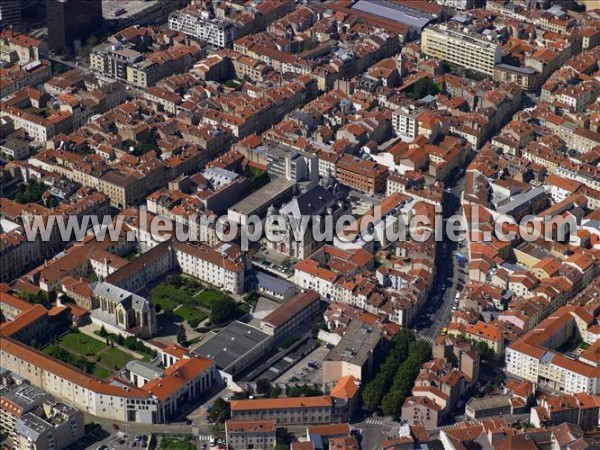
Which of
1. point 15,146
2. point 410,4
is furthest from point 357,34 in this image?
point 15,146

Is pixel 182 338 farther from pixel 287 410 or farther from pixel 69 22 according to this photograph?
pixel 69 22

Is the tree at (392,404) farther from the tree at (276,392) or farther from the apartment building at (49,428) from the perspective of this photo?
the apartment building at (49,428)

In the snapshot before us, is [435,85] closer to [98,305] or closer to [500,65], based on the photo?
[500,65]

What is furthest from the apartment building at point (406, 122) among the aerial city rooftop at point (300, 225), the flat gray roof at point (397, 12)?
the flat gray roof at point (397, 12)

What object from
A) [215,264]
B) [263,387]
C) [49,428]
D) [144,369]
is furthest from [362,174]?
[49,428]

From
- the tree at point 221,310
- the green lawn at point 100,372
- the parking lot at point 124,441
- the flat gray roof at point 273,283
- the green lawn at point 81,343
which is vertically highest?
the tree at point 221,310
